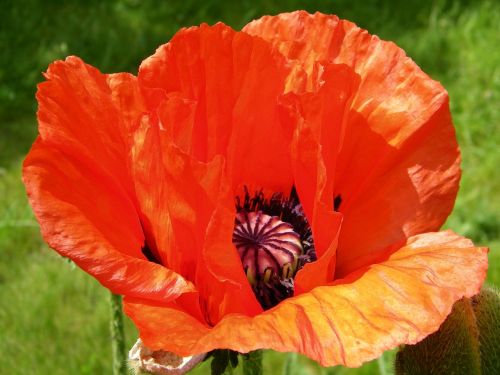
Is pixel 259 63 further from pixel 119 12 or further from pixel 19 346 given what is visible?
pixel 119 12

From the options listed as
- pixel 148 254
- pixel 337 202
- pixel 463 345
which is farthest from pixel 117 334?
pixel 463 345

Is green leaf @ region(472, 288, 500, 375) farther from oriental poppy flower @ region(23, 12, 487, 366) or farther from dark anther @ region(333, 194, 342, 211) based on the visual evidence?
dark anther @ region(333, 194, 342, 211)

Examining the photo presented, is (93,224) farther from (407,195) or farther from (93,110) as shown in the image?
(407,195)

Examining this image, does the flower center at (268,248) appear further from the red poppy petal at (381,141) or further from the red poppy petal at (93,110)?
the red poppy petal at (93,110)

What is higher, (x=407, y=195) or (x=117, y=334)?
(x=407, y=195)

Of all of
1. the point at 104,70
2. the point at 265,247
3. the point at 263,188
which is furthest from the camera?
the point at 104,70

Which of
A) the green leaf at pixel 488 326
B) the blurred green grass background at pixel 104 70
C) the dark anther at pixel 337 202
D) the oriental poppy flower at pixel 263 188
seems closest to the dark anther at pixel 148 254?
the oriental poppy flower at pixel 263 188
